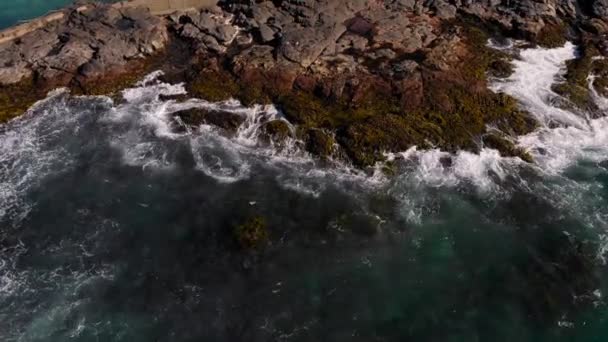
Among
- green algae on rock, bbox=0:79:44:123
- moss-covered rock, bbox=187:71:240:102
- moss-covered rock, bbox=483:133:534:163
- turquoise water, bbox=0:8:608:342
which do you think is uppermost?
moss-covered rock, bbox=187:71:240:102

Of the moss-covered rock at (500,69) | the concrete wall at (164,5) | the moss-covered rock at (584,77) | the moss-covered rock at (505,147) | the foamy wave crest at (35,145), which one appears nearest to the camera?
the foamy wave crest at (35,145)

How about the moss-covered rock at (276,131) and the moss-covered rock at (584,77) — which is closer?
the moss-covered rock at (276,131)

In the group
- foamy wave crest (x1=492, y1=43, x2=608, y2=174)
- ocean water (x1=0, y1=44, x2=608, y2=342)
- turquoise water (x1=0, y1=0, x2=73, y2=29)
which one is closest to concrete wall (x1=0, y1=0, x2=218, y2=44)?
turquoise water (x1=0, y1=0, x2=73, y2=29)

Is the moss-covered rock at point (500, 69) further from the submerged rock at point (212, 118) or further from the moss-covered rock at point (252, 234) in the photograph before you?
the moss-covered rock at point (252, 234)

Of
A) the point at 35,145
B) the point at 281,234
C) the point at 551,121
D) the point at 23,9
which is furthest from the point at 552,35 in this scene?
the point at 23,9

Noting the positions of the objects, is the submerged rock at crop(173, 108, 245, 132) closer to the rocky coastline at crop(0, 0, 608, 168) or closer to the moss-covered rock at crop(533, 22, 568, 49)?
the rocky coastline at crop(0, 0, 608, 168)

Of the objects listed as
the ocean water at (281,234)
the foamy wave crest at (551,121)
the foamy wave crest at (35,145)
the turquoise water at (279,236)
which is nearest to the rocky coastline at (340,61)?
the foamy wave crest at (551,121)

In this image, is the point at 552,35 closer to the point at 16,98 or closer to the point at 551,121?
the point at 551,121
